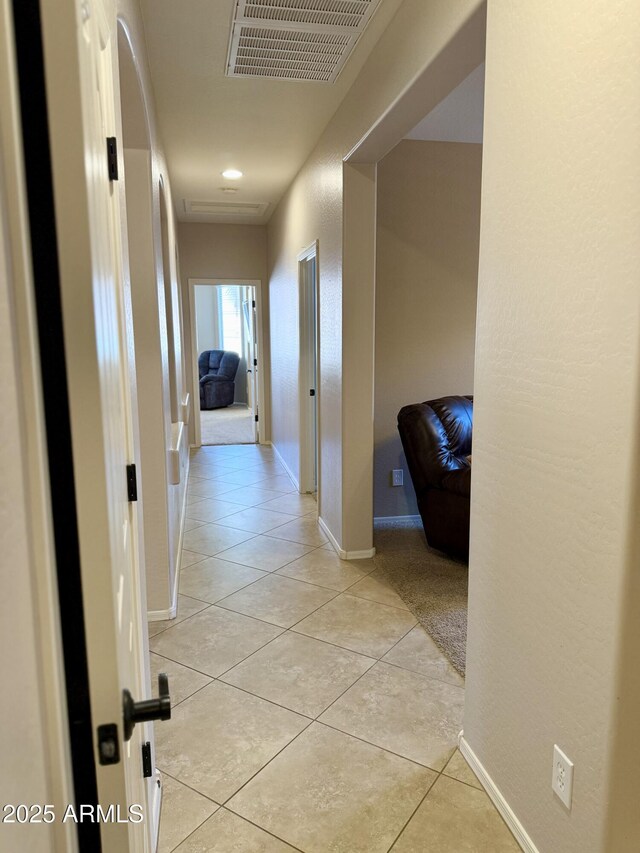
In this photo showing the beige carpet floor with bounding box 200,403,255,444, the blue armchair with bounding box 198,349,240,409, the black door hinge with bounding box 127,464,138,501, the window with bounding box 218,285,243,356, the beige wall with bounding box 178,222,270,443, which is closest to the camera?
the black door hinge with bounding box 127,464,138,501

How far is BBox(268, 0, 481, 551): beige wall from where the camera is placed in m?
2.25

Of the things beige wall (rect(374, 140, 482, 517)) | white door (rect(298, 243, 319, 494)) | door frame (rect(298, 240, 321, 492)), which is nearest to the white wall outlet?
beige wall (rect(374, 140, 482, 517))

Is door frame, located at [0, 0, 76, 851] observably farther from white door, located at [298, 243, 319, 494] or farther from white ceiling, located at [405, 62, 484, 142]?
white door, located at [298, 243, 319, 494]

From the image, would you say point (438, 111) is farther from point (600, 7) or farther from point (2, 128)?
point (2, 128)

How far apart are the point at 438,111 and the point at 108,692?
3.80 meters

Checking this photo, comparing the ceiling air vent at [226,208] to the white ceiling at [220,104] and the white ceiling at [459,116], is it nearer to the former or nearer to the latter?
the white ceiling at [220,104]

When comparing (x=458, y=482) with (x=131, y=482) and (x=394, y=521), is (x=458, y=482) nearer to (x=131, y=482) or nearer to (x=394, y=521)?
A: (x=394, y=521)

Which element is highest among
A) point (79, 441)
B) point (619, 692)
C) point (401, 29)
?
point (401, 29)

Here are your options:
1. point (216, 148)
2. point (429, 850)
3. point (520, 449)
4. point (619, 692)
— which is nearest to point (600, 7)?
point (520, 449)

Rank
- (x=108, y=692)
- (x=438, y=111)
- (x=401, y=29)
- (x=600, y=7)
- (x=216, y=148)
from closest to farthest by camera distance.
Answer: (x=108, y=692)
(x=600, y=7)
(x=401, y=29)
(x=438, y=111)
(x=216, y=148)

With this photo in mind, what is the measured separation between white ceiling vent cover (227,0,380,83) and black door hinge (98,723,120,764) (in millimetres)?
2556

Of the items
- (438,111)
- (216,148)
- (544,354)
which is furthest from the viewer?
(216,148)

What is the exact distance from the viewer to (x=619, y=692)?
47.9 inches

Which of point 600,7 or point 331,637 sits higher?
point 600,7
